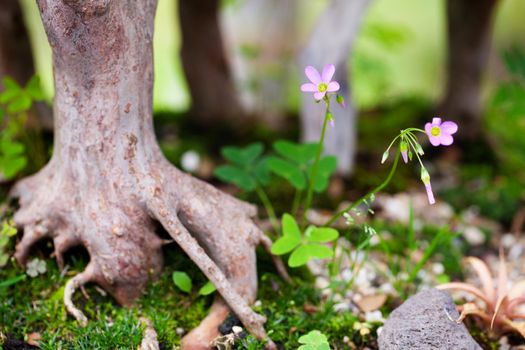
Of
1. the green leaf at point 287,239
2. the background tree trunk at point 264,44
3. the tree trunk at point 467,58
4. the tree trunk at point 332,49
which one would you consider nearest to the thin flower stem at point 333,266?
the green leaf at point 287,239

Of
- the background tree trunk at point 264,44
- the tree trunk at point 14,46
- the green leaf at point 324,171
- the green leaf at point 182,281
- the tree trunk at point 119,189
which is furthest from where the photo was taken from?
the background tree trunk at point 264,44

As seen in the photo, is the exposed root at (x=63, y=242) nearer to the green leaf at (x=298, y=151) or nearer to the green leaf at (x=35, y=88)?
the green leaf at (x=35, y=88)

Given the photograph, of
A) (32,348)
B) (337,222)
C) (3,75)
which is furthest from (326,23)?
(32,348)

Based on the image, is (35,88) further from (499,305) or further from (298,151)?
(499,305)

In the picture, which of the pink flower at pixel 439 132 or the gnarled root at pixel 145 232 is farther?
the gnarled root at pixel 145 232

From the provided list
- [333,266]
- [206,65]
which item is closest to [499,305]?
[333,266]

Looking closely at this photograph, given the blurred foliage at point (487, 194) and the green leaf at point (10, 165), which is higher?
the green leaf at point (10, 165)
